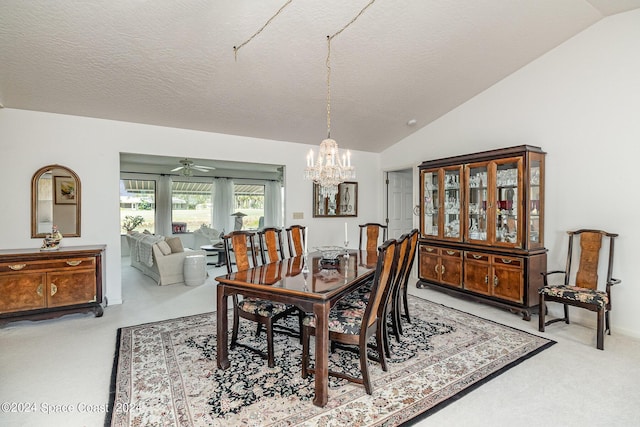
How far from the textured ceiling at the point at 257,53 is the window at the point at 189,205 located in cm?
499

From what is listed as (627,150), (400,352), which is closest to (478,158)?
(627,150)

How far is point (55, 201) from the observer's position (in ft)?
12.8

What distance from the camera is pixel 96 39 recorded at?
269 centimetres

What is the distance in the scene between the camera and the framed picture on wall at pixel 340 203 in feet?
19.0

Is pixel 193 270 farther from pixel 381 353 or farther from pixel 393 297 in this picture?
pixel 381 353

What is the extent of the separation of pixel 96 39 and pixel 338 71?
2236 millimetres

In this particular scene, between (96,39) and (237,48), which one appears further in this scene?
(237,48)

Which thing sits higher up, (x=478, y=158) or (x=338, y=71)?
(x=338, y=71)

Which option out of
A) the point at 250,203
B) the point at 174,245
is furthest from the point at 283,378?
the point at 250,203

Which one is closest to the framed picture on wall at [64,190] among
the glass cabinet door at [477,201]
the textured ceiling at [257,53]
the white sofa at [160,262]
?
the textured ceiling at [257,53]

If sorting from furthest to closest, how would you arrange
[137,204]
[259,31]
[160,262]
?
[137,204] < [160,262] < [259,31]

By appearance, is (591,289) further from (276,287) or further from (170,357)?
(170,357)

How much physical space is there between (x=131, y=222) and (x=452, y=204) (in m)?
7.67

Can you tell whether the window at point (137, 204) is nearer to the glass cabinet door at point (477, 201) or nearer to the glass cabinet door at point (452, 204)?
the glass cabinet door at point (452, 204)
